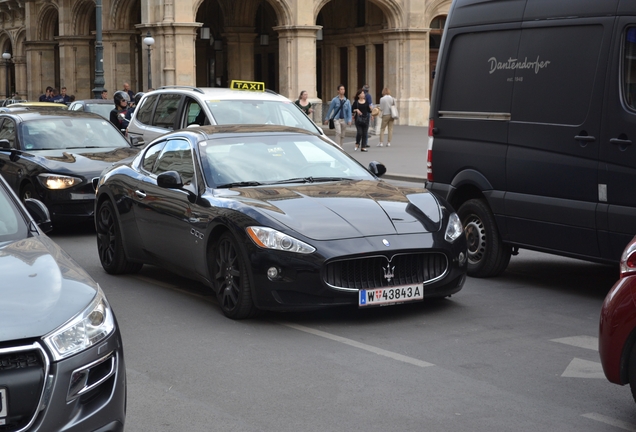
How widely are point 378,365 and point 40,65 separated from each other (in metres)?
56.2

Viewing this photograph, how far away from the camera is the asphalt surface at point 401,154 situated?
21344 millimetres

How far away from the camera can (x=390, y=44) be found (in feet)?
143

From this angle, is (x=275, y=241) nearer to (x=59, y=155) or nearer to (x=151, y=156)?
(x=151, y=156)

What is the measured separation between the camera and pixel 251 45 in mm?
48594

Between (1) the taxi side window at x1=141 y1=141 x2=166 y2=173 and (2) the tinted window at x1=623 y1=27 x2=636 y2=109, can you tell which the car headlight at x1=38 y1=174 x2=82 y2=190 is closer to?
(1) the taxi side window at x1=141 y1=141 x2=166 y2=173

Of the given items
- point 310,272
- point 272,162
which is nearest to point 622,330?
point 310,272

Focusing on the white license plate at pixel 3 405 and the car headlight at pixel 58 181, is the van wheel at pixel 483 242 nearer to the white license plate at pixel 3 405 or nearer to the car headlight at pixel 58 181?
the car headlight at pixel 58 181

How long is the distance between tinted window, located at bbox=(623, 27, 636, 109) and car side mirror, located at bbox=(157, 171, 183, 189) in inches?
137

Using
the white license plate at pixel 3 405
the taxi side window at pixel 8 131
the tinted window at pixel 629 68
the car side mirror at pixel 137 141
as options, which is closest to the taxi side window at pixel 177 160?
the tinted window at pixel 629 68

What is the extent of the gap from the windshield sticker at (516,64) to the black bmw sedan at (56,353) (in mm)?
4988

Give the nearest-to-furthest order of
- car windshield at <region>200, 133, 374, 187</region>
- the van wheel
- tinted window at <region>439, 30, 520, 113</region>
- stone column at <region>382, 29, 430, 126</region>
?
1. car windshield at <region>200, 133, 374, 187</region>
2. tinted window at <region>439, 30, 520, 113</region>
3. the van wheel
4. stone column at <region>382, 29, 430, 126</region>

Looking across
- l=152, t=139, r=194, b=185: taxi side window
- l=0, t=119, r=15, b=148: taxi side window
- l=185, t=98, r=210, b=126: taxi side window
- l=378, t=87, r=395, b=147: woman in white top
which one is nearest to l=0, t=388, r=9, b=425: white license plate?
l=152, t=139, r=194, b=185: taxi side window

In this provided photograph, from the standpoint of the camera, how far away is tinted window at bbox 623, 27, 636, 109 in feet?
25.3

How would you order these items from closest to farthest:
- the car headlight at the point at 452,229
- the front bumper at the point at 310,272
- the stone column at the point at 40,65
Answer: the front bumper at the point at 310,272 < the car headlight at the point at 452,229 < the stone column at the point at 40,65
